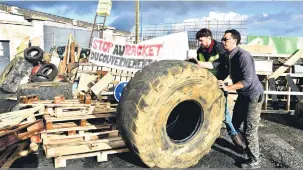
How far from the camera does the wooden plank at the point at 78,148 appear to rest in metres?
3.28

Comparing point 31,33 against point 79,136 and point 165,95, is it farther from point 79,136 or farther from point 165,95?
point 165,95

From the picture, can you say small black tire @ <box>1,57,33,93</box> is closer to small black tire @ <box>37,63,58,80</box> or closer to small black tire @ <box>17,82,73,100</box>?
small black tire @ <box>37,63,58,80</box>

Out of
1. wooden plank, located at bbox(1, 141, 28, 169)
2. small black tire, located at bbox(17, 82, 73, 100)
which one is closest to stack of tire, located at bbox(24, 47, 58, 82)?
small black tire, located at bbox(17, 82, 73, 100)

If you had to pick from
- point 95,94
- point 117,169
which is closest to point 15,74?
point 95,94

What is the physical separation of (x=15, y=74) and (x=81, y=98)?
5.94 metres

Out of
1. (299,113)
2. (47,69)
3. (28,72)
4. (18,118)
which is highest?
(47,69)

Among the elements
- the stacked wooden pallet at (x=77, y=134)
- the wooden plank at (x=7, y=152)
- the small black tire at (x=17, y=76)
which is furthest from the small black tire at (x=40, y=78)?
the wooden plank at (x=7, y=152)

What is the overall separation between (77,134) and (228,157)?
2.33 m

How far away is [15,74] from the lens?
9.93 m

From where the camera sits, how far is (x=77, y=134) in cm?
410

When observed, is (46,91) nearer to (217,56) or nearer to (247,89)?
(217,56)

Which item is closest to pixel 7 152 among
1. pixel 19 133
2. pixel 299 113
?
pixel 19 133

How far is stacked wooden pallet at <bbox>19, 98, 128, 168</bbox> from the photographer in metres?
3.40

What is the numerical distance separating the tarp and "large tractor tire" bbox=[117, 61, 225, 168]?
36.9 ft
